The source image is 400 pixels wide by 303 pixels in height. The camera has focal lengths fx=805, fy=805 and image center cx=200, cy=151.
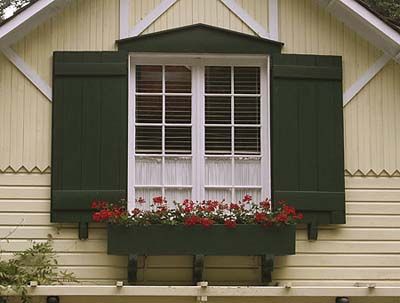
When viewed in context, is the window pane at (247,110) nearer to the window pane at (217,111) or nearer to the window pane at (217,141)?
the window pane at (217,111)

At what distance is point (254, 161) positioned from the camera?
8.41 metres

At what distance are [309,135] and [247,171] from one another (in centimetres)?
74

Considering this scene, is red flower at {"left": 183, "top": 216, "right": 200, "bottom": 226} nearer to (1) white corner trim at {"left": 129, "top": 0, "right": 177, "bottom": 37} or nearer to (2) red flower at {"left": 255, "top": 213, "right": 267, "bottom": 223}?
(2) red flower at {"left": 255, "top": 213, "right": 267, "bottom": 223}

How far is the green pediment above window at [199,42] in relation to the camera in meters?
8.30

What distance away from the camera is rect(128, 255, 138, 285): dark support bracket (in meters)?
7.80

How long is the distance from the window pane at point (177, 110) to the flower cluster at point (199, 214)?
0.89 metres

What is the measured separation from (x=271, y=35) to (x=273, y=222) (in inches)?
79.3

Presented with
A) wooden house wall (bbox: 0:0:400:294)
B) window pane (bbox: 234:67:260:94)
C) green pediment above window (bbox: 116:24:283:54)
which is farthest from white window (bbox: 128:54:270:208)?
wooden house wall (bbox: 0:0:400:294)

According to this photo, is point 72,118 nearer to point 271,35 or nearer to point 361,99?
point 271,35

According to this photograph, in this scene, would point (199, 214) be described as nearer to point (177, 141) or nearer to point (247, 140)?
point (177, 141)

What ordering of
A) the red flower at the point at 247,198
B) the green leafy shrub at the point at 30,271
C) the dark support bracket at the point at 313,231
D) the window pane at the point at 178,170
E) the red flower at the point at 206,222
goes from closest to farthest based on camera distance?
the green leafy shrub at the point at 30,271, the red flower at the point at 206,222, the red flower at the point at 247,198, the dark support bracket at the point at 313,231, the window pane at the point at 178,170

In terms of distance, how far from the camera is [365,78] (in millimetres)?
8484

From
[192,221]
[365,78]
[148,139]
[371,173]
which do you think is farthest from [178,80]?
[371,173]

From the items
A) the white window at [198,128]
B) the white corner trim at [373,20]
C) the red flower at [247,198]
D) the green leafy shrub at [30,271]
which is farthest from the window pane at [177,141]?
the white corner trim at [373,20]
